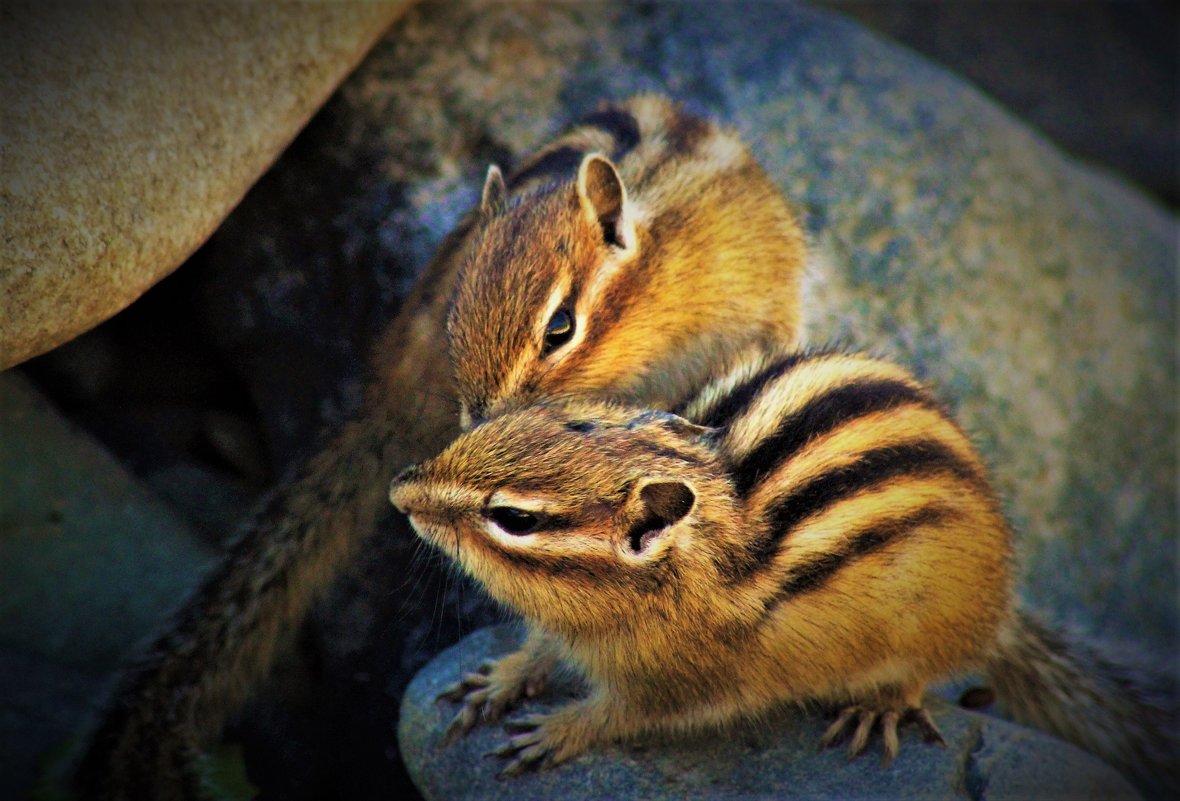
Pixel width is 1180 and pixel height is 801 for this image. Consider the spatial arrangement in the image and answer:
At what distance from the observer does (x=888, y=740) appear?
2.57 m

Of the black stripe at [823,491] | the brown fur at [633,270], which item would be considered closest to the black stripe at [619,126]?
the brown fur at [633,270]

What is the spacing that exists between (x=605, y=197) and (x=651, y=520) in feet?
3.05

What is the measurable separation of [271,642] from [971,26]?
17.5 ft

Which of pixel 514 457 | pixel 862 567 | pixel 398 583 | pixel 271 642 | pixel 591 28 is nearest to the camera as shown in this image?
pixel 514 457

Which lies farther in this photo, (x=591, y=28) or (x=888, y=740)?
(x=591, y=28)

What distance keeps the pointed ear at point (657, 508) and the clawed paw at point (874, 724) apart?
0.77 metres

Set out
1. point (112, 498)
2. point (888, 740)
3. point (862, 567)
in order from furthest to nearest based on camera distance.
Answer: point (112, 498) < point (888, 740) < point (862, 567)

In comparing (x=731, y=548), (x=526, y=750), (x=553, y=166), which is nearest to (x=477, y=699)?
(x=526, y=750)

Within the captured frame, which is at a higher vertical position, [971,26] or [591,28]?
[971,26]

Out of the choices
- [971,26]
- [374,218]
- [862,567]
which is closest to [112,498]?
[374,218]

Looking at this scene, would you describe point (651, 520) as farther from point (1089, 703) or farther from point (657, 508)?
point (1089, 703)

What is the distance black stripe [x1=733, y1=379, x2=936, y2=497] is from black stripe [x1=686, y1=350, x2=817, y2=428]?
0.12 m

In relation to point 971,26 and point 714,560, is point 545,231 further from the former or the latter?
point 971,26

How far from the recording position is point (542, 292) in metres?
2.58
